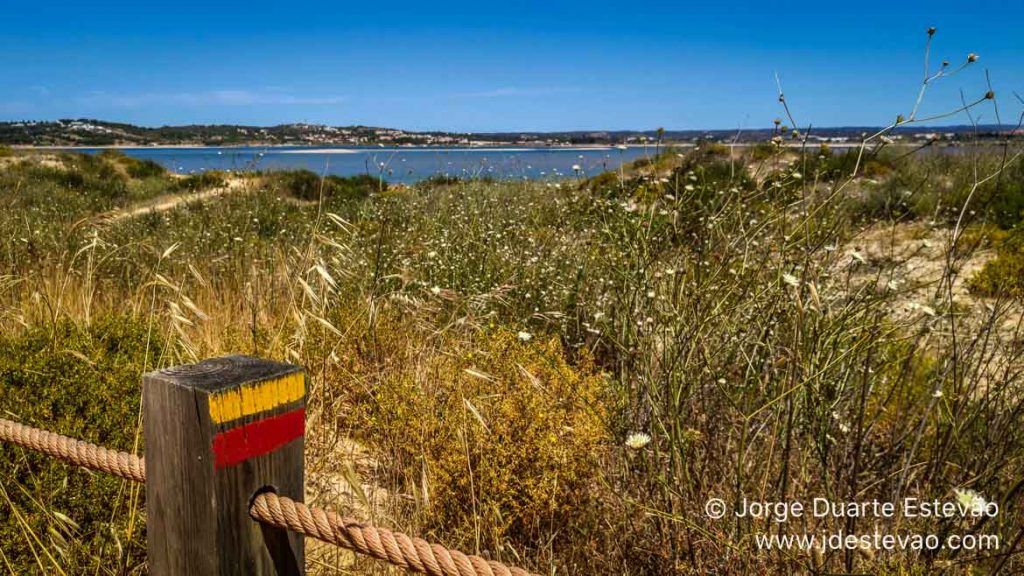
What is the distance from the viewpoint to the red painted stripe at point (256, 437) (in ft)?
3.73

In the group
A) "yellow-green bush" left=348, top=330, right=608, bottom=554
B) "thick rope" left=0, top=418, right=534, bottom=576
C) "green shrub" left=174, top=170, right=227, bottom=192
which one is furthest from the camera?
"green shrub" left=174, top=170, right=227, bottom=192

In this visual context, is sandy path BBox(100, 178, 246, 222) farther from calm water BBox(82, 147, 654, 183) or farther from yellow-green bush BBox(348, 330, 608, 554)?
yellow-green bush BBox(348, 330, 608, 554)

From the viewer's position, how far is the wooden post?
1134 mm

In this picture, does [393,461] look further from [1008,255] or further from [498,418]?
[1008,255]

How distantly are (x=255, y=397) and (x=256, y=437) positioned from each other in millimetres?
78

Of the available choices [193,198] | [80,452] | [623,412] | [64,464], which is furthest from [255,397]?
[193,198]

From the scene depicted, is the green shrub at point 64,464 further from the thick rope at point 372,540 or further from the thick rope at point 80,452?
the thick rope at point 372,540

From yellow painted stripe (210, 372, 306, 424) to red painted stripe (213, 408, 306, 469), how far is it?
2 centimetres

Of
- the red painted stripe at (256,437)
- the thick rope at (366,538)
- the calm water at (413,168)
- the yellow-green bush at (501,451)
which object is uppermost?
the calm water at (413,168)

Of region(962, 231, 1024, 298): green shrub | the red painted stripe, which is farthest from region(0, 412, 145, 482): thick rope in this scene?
region(962, 231, 1024, 298): green shrub

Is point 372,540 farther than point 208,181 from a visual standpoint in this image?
No

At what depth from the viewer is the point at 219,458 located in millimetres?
1139

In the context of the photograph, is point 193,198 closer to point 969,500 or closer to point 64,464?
point 64,464

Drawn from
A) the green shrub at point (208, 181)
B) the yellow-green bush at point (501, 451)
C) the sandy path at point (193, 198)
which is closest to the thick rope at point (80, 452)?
the yellow-green bush at point (501, 451)
